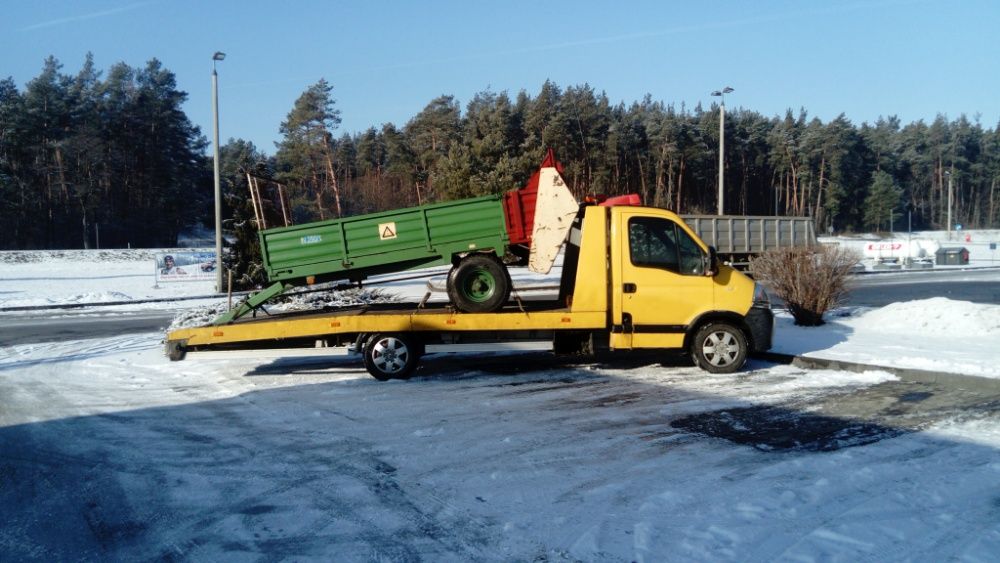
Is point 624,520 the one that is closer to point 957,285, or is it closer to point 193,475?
point 193,475

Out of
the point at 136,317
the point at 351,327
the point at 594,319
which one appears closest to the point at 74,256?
the point at 136,317

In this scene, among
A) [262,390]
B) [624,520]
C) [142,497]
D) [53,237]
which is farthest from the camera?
[53,237]

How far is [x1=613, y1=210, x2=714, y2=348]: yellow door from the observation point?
9328 mm

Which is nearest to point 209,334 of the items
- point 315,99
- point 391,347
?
point 391,347

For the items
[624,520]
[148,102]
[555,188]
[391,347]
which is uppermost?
[148,102]

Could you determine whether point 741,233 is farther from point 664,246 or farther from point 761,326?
point 664,246

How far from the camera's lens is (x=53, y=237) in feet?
196

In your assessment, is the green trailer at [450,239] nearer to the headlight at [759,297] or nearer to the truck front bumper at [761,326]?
the headlight at [759,297]

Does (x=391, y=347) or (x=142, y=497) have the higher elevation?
(x=391, y=347)

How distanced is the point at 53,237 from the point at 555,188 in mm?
62662

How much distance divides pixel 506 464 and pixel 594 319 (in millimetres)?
3705

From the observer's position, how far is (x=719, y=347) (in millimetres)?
9609

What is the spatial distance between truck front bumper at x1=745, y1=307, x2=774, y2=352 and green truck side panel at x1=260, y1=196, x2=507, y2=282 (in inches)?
146

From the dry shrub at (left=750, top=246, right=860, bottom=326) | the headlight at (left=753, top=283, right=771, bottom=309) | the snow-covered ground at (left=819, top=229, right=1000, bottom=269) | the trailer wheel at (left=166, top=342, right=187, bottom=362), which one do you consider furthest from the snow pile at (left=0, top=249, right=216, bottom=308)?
the snow-covered ground at (left=819, top=229, right=1000, bottom=269)
